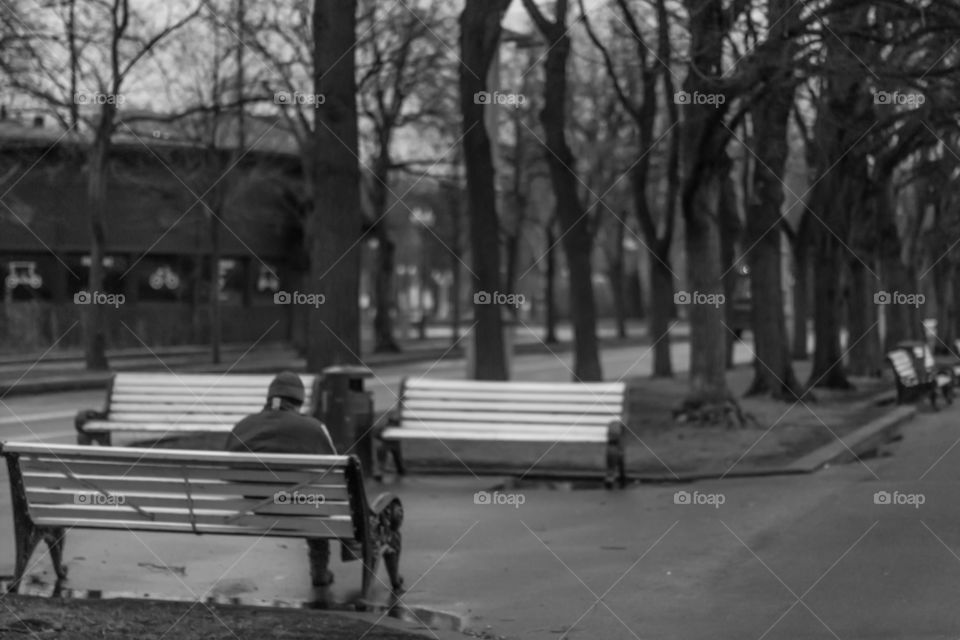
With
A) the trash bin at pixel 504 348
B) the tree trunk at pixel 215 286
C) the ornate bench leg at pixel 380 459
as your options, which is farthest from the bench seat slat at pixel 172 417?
the tree trunk at pixel 215 286

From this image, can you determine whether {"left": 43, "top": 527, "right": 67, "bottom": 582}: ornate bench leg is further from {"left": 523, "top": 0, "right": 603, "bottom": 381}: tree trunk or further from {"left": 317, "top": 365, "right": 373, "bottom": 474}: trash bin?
{"left": 523, "top": 0, "right": 603, "bottom": 381}: tree trunk

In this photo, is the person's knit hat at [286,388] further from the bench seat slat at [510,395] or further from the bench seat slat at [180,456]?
the bench seat slat at [510,395]

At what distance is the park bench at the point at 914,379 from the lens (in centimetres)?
2398

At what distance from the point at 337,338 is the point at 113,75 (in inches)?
671

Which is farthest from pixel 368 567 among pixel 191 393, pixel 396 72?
pixel 396 72

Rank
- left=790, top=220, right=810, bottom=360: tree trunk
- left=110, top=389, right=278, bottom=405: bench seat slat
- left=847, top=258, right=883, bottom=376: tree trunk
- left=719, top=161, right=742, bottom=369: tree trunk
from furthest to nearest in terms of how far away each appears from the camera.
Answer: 1. left=847, top=258, right=883, bottom=376: tree trunk
2. left=790, top=220, right=810, bottom=360: tree trunk
3. left=719, top=161, right=742, bottom=369: tree trunk
4. left=110, top=389, right=278, bottom=405: bench seat slat

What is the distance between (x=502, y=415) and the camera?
15.3 meters

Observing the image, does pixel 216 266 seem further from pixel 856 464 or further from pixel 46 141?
pixel 856 464

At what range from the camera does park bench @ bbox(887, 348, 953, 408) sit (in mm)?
23984

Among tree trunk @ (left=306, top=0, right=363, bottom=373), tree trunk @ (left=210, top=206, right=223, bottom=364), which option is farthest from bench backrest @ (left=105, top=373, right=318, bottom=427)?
tree trunk @ (left=210, top=206, right=223, bottom=364)

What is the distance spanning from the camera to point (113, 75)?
31.2 metres

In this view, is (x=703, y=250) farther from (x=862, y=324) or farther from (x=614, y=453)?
(x=862, y=324)

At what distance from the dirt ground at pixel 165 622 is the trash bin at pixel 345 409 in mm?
6395

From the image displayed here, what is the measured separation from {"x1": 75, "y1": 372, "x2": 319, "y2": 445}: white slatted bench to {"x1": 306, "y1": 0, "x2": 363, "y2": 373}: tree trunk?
89 cm
